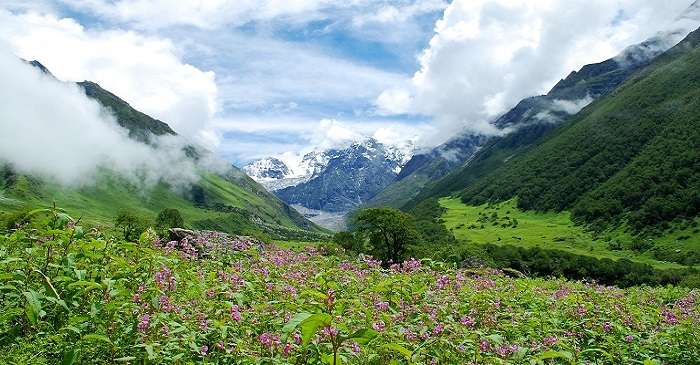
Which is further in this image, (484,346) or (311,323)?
(484,346)

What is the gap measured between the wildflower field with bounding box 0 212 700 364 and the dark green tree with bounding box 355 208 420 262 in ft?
258

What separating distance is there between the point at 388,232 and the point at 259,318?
86.3 metres

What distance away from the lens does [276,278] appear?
485 inches

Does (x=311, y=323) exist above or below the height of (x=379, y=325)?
above

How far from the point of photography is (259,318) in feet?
26.5

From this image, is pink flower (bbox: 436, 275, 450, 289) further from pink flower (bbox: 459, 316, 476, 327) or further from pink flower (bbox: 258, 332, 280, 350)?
pink flower (bbox: 258, 332, 280, 350)

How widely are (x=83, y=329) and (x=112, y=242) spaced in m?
4.43

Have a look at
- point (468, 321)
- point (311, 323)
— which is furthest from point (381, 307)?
point (311, 323)

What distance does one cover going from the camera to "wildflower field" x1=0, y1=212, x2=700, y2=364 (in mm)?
6328

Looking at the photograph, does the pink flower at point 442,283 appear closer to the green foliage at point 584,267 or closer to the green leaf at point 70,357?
the green leaf at point 70,357

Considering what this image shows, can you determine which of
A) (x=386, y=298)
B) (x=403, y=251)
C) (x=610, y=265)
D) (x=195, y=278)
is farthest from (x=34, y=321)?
(x=610, y=265)

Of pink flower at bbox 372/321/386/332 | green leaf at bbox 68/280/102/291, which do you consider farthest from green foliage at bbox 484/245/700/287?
green leaf at bbox 68/280/102/291

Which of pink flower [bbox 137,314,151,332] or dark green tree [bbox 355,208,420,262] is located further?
dark green tree [bbox 355,208,420,262]

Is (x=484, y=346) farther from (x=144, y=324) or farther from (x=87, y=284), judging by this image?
(x=87, y=284)
